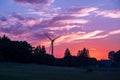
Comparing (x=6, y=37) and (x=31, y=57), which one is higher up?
(x=6, y=37)

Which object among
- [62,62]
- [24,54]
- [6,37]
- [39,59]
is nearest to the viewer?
[24,54]

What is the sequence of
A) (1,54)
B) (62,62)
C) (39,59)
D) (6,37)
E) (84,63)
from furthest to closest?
1. (84,63)
2. (62,62)
3. (6,37)
4. (39,59)
5. (1,54)

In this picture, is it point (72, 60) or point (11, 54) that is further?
point (72, 60)

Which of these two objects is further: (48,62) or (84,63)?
(84,63)

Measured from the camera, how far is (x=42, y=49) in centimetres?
19062

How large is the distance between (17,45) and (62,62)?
39.3 meters

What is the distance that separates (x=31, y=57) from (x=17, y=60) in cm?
760

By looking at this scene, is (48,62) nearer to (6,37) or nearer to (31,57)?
(31,57)

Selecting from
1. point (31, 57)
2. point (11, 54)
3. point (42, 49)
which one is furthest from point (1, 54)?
point (42, 49)

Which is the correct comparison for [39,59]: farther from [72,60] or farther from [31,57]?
[72,60]

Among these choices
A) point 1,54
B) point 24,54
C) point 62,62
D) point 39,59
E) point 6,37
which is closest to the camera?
point 1,54

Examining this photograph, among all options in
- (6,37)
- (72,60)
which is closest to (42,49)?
(72,60)

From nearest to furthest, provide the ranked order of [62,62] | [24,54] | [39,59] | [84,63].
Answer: [24,54] → [39,59] → [62,62] → [84,63]

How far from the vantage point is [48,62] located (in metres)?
144
